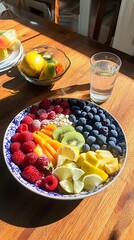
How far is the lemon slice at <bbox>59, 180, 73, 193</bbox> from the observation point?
0.49 m

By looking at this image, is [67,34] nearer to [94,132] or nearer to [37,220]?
[94,132]

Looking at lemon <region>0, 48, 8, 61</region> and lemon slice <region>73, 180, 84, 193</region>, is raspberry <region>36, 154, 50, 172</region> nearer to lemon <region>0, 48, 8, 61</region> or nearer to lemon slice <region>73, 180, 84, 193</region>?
lemon slice <region>73, 180, 84, 193</region>

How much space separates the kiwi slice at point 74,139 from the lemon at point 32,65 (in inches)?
10.2

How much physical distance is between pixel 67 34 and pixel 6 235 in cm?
81

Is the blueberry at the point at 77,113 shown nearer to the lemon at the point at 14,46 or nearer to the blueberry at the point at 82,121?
the blueberry at the point at 82,121

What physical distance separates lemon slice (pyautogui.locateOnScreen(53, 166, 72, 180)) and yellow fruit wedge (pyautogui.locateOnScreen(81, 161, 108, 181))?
3cm

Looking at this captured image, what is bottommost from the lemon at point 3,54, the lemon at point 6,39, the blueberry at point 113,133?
the blueberry at point 113,133

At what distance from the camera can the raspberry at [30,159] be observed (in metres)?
0.52

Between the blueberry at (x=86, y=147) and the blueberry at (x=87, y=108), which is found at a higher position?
the blueberry at (x=87, y=108)

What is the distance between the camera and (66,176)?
0.50 m

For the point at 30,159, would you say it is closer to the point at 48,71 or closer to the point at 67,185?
the point at 67,185

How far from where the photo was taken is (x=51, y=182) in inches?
19.6

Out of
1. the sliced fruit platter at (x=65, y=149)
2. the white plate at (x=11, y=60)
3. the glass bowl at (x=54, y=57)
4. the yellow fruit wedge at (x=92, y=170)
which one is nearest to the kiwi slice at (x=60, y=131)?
the sliced fruit platter at (x=65, y=149)

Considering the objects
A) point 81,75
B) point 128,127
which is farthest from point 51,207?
point 81,75
